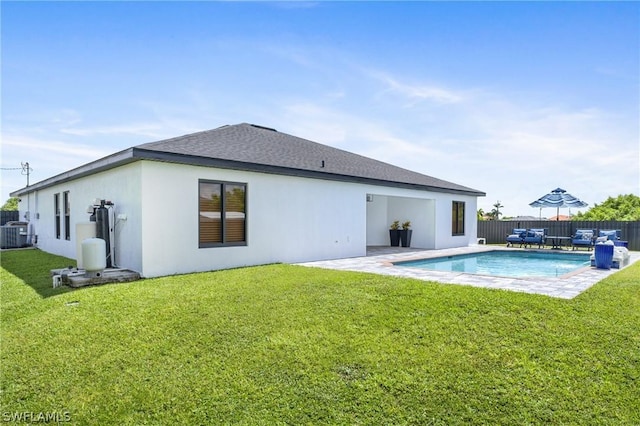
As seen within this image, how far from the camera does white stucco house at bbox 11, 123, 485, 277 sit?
861cm

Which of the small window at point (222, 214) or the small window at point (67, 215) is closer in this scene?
the small window at point (222, 214)

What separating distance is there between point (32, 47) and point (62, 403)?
397 inches

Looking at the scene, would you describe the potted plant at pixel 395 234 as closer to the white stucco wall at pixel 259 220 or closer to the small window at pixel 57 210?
the white stucco wall at pixel 259 220

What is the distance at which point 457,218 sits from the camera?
18672mm

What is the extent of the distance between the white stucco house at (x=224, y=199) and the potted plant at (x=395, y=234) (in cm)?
224

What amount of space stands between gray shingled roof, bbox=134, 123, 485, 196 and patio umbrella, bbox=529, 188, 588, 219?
5921 mm

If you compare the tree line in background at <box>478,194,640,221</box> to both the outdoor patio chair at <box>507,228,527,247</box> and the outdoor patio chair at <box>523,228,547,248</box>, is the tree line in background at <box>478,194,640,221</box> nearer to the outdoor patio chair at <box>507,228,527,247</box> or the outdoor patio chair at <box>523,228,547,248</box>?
the outdoor patio chair at <box>507,228,527,247</box>

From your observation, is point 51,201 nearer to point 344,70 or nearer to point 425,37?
point 344,70

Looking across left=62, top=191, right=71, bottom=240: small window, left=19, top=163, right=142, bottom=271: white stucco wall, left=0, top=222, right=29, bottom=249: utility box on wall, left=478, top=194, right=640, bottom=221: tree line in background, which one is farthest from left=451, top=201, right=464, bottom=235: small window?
left=0, top=222, right=29, bottom=249: utility box on wall

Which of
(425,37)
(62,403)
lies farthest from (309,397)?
(425,37)

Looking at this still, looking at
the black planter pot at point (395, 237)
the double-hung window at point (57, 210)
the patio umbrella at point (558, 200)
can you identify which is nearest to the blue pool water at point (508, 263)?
the black planter pot at point (395, 237)

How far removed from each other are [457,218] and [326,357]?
52.0ft

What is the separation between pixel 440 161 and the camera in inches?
864

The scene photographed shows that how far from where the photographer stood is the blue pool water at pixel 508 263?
11616 millimetres
